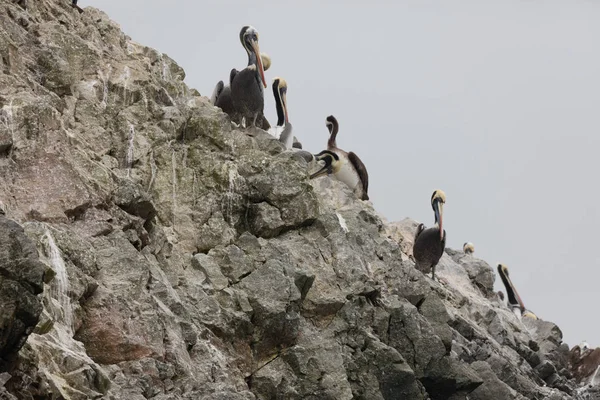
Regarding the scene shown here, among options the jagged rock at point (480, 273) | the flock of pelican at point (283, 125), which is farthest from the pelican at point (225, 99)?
the jagged rock at point (480, 273)

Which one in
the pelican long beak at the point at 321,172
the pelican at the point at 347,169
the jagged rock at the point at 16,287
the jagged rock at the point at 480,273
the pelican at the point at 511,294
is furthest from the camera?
the pelican at the point at 511,294

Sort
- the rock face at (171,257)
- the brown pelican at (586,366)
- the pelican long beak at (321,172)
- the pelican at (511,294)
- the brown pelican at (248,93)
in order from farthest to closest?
1. the pelican at (511,294)
2. the brown pelican at (586,366)
3. the pelican long beak at (321,172)
4. the brown pelican at (248,93)
5. the rock face at (171,257)

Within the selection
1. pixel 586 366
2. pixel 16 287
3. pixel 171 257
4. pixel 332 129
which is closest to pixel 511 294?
pixel 586 366

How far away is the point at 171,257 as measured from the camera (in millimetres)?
15156

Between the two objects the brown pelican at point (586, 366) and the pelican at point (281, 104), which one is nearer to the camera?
the pelican at point (281, 104)

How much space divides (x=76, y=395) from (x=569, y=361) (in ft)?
65.9

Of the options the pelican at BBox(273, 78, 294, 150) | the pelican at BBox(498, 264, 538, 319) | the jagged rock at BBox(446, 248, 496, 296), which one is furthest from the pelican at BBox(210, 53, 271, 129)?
the pelican at BBox(498, 264, 538, 319)

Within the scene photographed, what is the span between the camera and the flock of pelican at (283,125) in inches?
782

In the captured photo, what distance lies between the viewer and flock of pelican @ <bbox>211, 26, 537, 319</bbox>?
782 inches

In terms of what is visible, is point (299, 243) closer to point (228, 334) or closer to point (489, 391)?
point (228, 334)

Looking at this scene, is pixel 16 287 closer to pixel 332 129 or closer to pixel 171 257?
pixel 171 257

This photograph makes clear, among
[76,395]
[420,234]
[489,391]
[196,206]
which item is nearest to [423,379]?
[489,391]

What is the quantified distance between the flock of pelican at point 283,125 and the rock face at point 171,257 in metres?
1.07

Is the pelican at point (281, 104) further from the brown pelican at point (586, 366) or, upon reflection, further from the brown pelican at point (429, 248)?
the brown pelican at point (586, 366)
